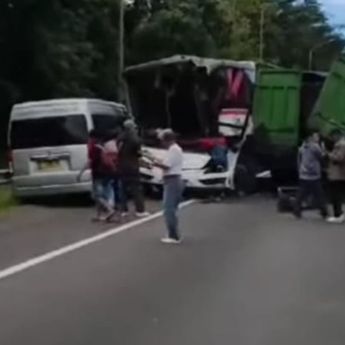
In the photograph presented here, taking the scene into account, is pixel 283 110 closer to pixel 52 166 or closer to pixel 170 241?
pixel 52 166

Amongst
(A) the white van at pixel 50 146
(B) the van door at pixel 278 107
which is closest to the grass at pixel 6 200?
(A) the white van at pixel 50 146

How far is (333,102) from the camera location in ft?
85.6

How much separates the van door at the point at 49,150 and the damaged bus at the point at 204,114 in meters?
3.09

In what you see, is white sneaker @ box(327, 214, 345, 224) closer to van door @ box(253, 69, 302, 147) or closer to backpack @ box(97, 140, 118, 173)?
backpack @ box(97, 140, 118, 173)

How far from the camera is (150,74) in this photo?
2941 cm

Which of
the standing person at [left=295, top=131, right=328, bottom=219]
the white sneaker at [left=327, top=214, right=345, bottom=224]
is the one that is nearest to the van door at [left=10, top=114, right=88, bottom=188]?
the standing person at [left=295, top=131, right=328, bottom=219]

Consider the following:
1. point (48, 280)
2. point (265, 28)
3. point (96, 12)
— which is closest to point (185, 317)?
point (48, 280)

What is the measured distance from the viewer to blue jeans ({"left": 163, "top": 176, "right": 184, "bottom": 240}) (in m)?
17.8

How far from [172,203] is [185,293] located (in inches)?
213

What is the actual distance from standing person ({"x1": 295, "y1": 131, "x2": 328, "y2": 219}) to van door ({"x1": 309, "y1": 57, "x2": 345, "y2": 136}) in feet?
9.53

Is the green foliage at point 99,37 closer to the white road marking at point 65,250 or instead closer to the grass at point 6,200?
the grass at point 6,200

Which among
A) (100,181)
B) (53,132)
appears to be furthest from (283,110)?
(100,181)

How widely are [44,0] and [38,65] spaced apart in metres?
2.32

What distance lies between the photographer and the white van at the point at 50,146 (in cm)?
2483
